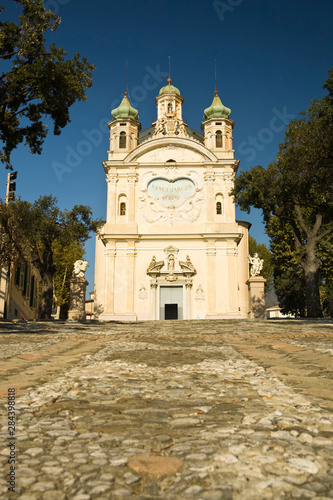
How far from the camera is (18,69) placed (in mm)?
13234

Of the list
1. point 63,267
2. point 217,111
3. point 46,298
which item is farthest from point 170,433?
point 63,267

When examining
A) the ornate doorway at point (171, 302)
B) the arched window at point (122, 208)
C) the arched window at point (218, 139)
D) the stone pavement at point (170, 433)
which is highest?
the arched window at point (218, 139)

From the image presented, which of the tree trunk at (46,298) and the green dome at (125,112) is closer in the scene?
the tree trunk at (46,298)

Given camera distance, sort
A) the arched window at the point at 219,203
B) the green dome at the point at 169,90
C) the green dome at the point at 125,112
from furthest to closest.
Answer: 1. the green dome at the point at 169,90
2. the green dome at the point at 125,112
3. the arched window at the point at 219,203

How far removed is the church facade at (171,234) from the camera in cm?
3331

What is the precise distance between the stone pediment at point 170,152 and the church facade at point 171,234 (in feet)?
0.25

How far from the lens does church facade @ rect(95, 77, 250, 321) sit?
33312mm

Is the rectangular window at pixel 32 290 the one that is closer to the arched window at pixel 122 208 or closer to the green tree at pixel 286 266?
the arched window at pixel 122 208

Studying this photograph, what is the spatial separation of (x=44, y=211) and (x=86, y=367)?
2679 cm

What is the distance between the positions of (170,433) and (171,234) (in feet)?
103

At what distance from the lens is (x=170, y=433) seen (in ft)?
10.2

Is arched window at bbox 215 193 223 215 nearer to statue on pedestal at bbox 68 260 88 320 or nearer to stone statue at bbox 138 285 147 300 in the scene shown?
stone statue at bbox 138 285 147 300

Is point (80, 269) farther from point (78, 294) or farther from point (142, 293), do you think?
point (142, 293)

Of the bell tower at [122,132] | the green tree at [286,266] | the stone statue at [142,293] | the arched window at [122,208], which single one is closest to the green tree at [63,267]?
the arched window at [122,208]
